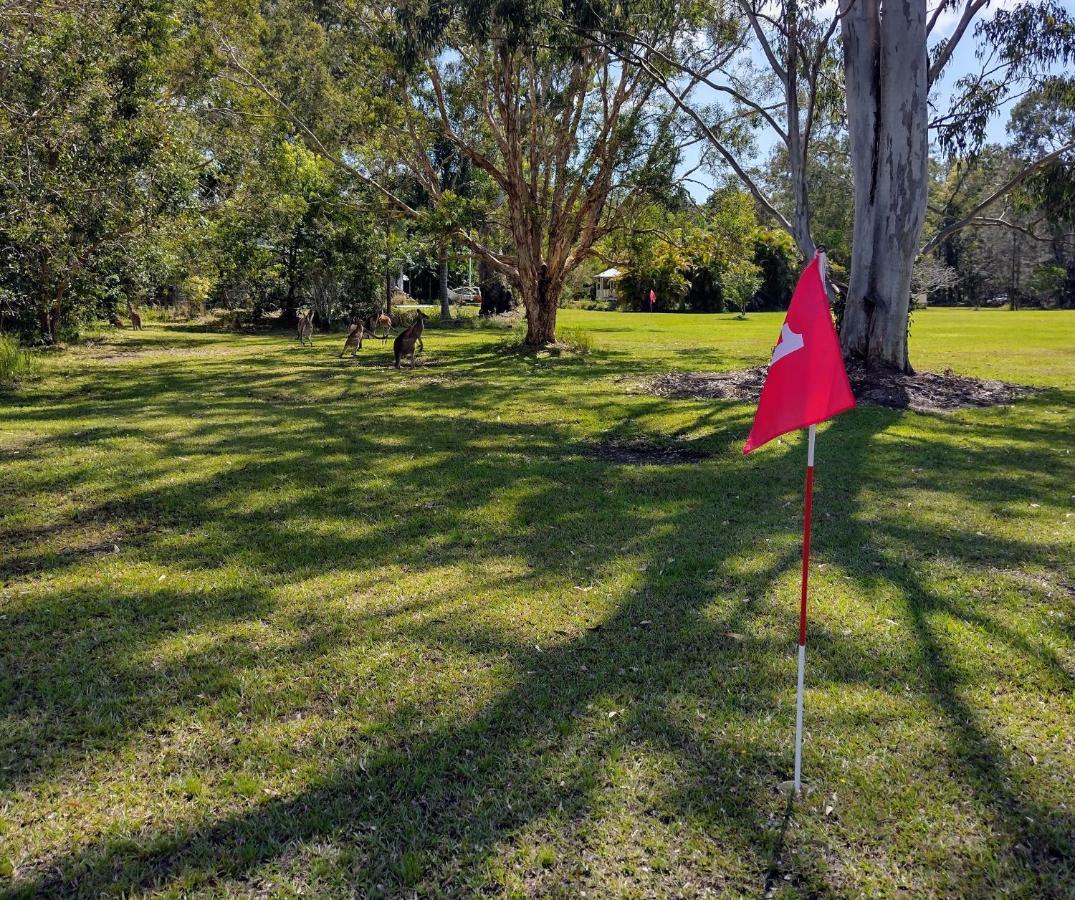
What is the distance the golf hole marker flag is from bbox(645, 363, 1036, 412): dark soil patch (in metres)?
10.1

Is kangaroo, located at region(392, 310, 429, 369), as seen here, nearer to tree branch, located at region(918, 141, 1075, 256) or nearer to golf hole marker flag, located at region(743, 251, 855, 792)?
tree branch, located at region(918, 141, 1075, 256)

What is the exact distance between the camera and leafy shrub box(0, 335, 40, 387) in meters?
13.8

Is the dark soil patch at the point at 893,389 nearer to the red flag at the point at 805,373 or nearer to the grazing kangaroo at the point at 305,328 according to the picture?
the red flag at the point at 805,373

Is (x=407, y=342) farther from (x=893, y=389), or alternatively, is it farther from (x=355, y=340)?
(x=893, y=389)

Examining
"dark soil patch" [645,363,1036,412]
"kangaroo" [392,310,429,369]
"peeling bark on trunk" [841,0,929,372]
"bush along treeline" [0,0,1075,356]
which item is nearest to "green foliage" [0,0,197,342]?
"bush along treeline" [0,0,1075,356]

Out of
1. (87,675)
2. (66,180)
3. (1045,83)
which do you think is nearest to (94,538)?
(87,675)

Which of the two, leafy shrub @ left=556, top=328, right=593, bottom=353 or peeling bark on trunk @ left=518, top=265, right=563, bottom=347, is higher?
peeling bark on trunk @ left=518, top=265, right=563, bottom=347

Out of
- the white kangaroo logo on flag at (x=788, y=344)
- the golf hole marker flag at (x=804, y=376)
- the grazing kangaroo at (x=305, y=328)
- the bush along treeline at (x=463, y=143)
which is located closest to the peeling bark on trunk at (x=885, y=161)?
the bush along treeline at (x=463, y=143)

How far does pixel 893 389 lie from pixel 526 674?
11181mm

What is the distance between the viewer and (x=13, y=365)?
14047 mm

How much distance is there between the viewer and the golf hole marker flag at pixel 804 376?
3105 millimetres

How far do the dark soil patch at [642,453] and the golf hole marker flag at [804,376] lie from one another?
5.69 meters

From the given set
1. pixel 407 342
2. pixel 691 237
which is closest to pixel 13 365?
pixel 407 342

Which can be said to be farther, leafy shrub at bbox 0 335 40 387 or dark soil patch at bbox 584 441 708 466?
leafy shrub at bbox 0 335 40 387
